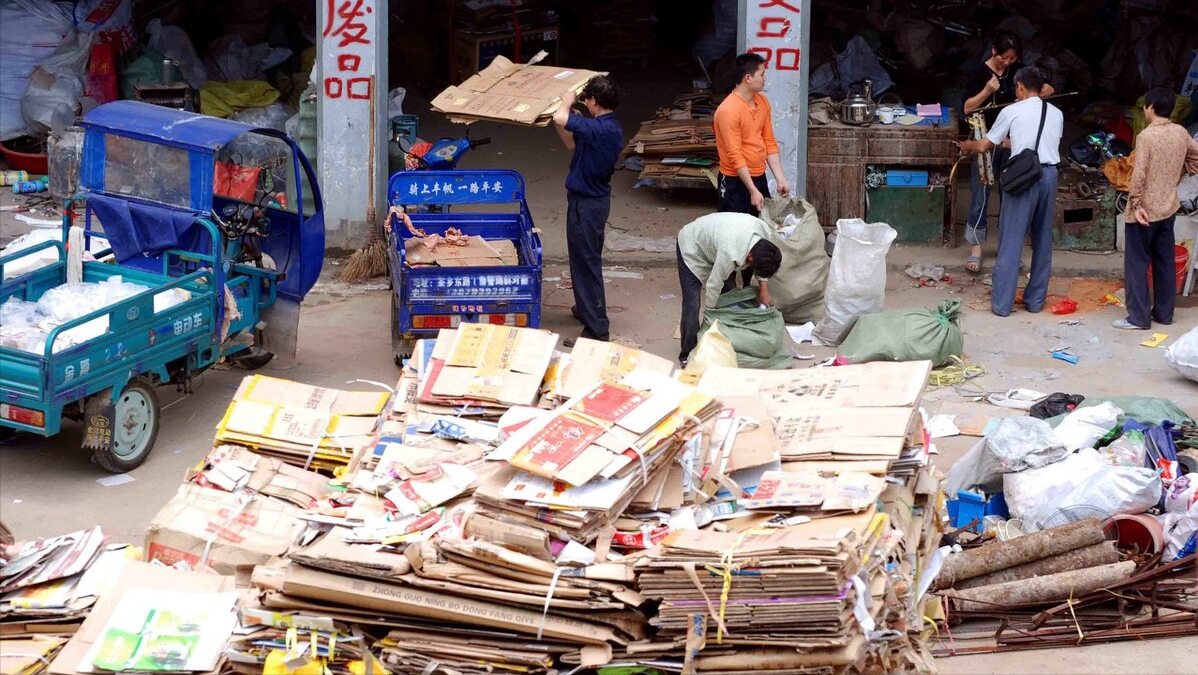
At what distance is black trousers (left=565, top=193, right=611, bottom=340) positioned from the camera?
9.97 m

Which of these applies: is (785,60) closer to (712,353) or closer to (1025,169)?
(1025,169)

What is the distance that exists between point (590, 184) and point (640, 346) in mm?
1214

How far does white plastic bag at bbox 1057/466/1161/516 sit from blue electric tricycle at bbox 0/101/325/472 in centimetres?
495

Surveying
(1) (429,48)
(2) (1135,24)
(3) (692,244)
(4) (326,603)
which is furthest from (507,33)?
(4) (326,603)

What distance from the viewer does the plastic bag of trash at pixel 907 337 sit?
946 cm

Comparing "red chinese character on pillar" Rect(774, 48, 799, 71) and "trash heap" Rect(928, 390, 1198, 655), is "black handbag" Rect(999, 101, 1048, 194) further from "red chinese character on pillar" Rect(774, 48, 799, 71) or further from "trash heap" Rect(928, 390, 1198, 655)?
"trash heap" Rect(928, 390, 1198, 655)

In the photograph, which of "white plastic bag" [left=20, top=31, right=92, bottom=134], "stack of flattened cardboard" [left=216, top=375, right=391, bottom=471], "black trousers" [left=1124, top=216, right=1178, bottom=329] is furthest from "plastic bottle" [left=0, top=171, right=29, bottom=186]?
"black trousers" [left=1124, top=216, right=1178, bottom=329]

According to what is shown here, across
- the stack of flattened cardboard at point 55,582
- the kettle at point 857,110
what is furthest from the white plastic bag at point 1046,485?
the kettle at point 857,110

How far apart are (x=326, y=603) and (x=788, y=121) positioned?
7.39m

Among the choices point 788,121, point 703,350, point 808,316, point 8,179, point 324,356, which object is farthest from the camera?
point 8,179

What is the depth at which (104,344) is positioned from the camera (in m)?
7.67

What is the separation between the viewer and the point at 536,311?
9.25 metres

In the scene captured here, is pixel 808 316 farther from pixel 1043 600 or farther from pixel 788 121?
pixel 1043 600

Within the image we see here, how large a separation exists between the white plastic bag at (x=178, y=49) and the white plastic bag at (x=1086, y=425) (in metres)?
10.3
